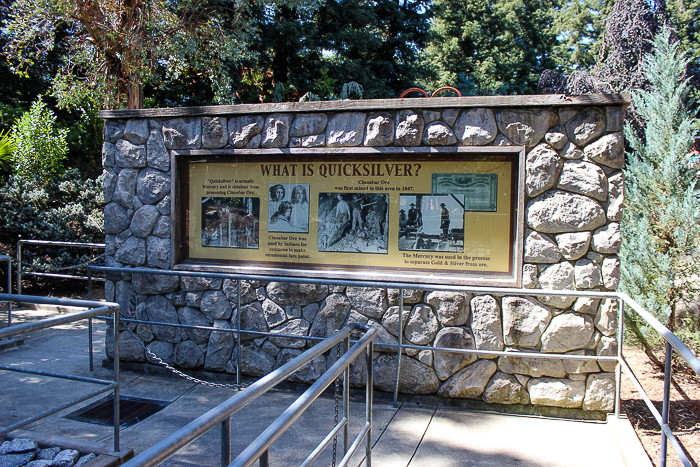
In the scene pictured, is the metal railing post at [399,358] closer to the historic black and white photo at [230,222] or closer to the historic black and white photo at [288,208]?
the historic black and white photo at [288,208]

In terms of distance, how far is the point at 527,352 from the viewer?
165 inches

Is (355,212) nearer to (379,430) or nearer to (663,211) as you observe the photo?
(379,430)

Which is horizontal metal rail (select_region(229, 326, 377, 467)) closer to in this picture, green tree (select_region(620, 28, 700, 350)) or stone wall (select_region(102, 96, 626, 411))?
stone wall (select_region(102, 96, 626, 411))

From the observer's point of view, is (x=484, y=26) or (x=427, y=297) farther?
(x=484, y=26)

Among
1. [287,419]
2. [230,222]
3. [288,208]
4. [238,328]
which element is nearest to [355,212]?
[288,208]

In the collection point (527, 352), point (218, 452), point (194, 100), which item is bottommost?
point (218, 452)

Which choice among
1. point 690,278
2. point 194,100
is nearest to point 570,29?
point 194,100

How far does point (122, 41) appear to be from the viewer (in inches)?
411

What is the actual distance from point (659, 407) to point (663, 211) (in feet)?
7.27

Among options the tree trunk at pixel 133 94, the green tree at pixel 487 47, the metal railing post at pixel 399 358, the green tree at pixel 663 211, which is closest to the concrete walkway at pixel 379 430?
the metal railing post at pixel 399 358

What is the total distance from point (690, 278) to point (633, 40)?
991 cm

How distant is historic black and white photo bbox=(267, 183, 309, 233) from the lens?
15.9ft

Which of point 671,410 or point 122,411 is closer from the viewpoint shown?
point 122,411

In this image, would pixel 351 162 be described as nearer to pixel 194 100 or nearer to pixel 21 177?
pixel 21 177
